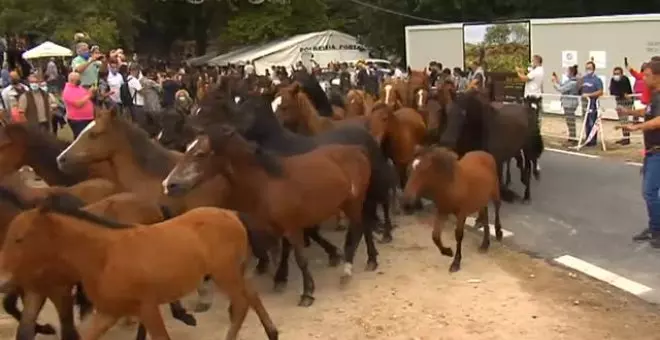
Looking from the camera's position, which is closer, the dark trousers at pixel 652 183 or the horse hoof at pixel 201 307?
the horse hoof at pixel 201 307

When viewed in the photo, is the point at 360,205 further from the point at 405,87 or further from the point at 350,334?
the point at 405,87

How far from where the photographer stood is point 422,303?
25.6 ft

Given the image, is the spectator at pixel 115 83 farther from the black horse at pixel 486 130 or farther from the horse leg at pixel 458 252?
the horse leg at pixel 458 252

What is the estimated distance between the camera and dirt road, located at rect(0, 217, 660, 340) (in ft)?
23.0

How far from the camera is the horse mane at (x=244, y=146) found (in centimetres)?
740

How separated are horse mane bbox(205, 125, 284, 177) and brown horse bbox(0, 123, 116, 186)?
4.18 feet

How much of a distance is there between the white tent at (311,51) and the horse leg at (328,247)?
29629 millimetres

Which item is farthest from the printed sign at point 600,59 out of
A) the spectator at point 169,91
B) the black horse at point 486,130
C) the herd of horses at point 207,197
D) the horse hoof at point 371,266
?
the horse hoof at point 371,266

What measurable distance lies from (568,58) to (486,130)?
14.8m

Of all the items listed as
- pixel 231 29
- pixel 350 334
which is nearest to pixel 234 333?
pixel 350 334

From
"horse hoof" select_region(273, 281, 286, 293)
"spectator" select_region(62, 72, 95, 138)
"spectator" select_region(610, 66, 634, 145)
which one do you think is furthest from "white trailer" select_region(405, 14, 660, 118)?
"horse hoof" select_region(273, 281, 286, 293)

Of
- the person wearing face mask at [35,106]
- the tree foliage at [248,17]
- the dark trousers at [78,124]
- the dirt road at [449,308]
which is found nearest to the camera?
the dirt road at [449,308]

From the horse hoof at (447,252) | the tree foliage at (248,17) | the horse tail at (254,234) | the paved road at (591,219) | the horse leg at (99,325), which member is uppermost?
the tree foliage at (248,17)

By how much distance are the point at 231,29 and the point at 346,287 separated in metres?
42.8
